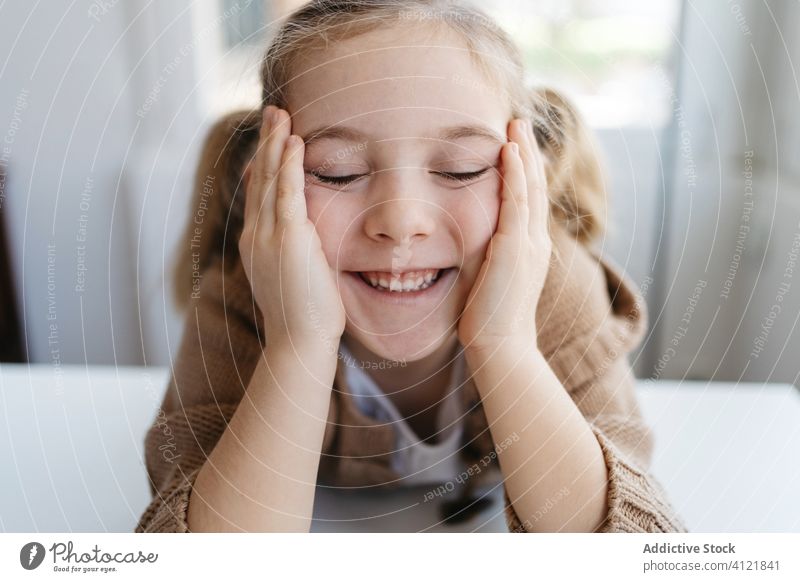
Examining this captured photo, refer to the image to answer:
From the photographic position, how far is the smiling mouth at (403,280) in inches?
19.1

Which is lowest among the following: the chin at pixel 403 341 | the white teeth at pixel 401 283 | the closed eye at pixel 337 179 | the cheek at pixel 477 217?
the chin at pixel 403 341

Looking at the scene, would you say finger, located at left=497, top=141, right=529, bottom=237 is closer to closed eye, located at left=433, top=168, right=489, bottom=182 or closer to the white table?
closed eye, located at left=433, top=168, right=489, bottom=182

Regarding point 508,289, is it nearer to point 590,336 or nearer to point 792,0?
point 590,336

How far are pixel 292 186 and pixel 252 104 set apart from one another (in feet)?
0.23

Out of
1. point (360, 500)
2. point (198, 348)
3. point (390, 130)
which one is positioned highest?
point (390, 130)

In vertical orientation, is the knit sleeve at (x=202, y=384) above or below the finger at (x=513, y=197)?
below

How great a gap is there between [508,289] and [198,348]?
231 mm

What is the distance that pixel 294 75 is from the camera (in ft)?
1.50

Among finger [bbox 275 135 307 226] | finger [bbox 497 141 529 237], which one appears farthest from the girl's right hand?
finger [bbox 497 141 529 237]

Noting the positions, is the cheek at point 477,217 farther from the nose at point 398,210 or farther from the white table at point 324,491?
the white table at point 324,491

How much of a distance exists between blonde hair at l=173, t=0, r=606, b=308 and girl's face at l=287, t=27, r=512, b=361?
0.5 inches

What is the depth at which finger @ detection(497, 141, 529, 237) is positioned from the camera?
47 centimetres

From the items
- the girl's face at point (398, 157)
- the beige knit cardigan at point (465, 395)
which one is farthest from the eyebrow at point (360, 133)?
the beige knit cardigan at point (465, 395)

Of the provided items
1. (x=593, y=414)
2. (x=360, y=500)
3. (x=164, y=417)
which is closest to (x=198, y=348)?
(x=164, y=417)
